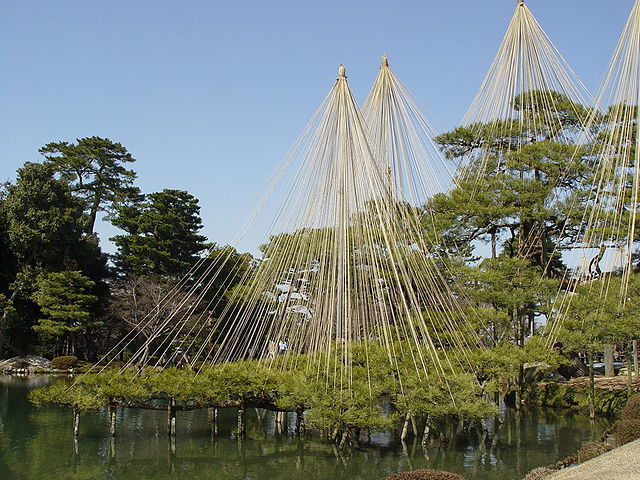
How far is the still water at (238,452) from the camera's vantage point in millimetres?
9875

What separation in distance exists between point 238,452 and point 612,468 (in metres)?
6.82

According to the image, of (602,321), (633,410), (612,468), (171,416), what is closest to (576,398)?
(602,321)

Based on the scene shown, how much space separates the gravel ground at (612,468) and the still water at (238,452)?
6.70 feet

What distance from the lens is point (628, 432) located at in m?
9.98

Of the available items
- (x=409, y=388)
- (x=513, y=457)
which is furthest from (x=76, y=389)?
(x=513, y=457)

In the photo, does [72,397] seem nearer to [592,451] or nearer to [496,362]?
[496,362]

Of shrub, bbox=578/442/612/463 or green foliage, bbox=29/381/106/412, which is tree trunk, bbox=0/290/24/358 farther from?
shrub, bbox=578/442/612/463

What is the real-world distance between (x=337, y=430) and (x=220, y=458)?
2.22m

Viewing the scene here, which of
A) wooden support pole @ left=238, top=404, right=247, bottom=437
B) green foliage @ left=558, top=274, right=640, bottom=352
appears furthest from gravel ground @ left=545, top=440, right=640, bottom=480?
green foliage @ left=558, top=274, right=640, bottom=352

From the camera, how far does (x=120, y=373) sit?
12.0 m

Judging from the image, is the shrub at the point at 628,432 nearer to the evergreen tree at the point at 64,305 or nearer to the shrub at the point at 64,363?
the evergreen tree at the point at 64,305

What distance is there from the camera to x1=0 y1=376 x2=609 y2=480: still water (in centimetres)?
988

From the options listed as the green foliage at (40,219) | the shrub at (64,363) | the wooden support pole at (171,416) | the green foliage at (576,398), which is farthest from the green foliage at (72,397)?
the green foliage at (40,219)

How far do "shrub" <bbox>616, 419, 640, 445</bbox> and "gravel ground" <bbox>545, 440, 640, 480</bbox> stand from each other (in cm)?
145
